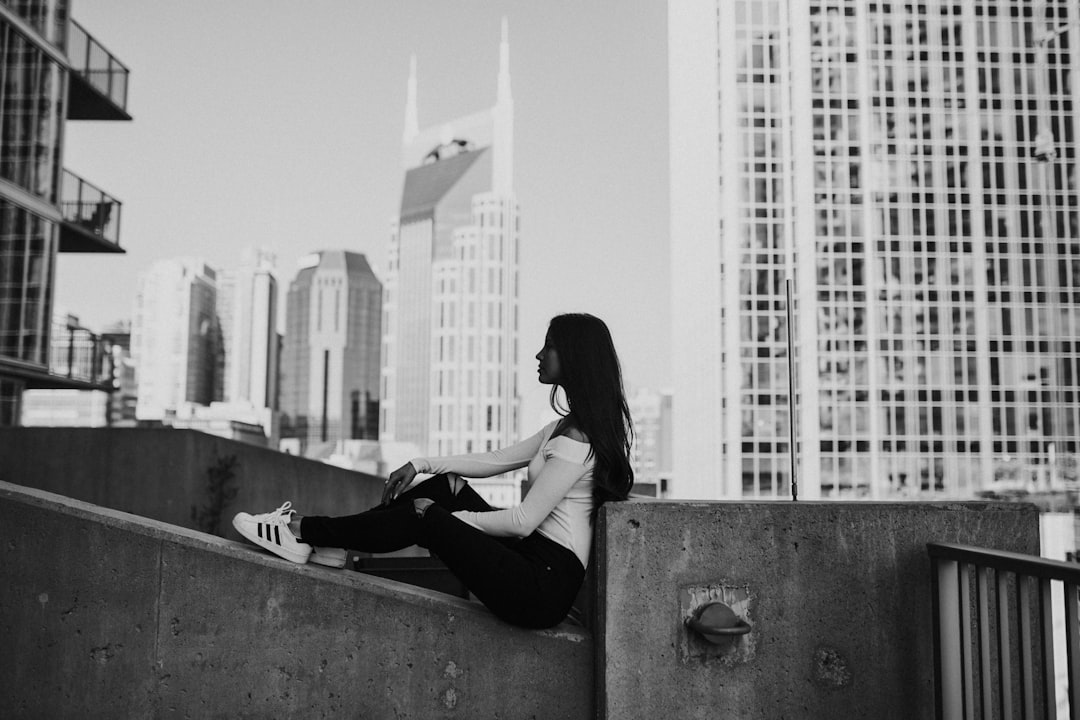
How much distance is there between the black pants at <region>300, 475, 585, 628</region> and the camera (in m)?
3.27

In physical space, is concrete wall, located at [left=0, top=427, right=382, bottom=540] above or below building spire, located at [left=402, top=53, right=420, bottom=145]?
below

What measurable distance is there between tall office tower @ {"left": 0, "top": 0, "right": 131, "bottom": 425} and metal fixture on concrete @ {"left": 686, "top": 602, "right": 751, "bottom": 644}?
17.9m

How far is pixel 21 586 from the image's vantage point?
317cm

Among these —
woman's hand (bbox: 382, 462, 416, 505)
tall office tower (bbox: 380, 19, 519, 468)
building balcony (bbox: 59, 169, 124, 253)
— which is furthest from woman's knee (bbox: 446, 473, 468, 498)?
tall office tower (bbox: 380, 19, 519, 468)

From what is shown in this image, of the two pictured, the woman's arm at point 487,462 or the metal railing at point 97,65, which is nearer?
the woman's arm at point 487,462

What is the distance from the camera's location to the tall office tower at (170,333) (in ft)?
573

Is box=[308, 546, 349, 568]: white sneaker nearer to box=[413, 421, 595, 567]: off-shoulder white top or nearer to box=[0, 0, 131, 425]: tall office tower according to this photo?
box=[413, 421, 595, 567]: off-shoulder white top

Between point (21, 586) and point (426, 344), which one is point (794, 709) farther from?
point (426, 344)

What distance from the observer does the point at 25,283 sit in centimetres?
1909

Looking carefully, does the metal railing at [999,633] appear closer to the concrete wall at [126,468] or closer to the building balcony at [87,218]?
the concrete wall at [126,468]

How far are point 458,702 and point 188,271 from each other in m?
186

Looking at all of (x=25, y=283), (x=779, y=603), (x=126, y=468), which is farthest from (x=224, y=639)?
(x=25, y=283)

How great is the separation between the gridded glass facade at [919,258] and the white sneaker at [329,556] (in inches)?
3199

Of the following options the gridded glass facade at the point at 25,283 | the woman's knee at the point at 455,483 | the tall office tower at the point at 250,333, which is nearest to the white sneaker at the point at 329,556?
the woman's knee at the point at 455,483
